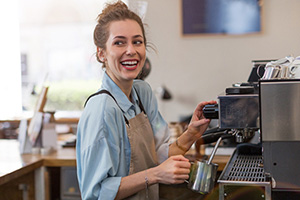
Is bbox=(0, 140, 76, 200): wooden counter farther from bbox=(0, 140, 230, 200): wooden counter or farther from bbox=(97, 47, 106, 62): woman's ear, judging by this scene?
bbox=(97, 47, 106, 62): woman's ear

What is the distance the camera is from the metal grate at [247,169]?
1.25 metres

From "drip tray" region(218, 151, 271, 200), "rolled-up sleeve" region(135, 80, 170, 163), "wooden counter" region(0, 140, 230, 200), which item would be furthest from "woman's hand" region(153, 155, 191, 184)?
"wooden counter" region(0, 140, 230, 200)

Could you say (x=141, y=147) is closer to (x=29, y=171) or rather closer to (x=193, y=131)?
(x=193, y=131)

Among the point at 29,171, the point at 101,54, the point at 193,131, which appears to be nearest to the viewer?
the point at 101,54

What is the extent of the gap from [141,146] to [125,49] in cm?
35

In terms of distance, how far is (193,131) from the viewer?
1.59 meters

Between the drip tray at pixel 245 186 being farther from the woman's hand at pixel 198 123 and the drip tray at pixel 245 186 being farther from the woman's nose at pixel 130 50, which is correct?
the woman's nose at pixel 130 50

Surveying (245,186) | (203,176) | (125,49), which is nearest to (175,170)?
(203,176)

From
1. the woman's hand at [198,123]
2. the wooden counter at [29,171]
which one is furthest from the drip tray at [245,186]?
the wooden counter at [29,171]

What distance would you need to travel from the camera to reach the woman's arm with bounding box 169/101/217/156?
156 cm

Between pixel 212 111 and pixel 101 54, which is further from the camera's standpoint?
pixel 101 54

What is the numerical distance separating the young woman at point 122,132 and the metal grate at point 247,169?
188 millimetres

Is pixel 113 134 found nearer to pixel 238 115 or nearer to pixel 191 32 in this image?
pixel 238 115

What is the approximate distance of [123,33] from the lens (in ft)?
4.59
